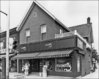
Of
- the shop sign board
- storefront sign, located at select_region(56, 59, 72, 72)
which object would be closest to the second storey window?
the shop sign board

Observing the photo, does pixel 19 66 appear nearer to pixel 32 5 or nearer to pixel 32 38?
pixel 32 38

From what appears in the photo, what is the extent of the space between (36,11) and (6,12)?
9.11 m

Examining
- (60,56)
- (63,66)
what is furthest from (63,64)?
(60,56)

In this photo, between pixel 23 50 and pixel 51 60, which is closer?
pixel 51 60

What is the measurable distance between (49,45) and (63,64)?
9.46ft

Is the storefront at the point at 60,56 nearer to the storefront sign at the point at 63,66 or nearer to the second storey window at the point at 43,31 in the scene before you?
the storefront sign at the point at 63,66

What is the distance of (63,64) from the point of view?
1462cm

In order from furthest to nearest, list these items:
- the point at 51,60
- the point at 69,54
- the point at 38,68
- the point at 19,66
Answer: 1. the point at 19,66
2. the point at 38,68
3. the point at 51,60
4. the point at 69,54

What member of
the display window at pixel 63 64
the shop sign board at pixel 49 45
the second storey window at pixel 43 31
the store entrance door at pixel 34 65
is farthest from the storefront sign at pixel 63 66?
the second storey window at pixel 43 31

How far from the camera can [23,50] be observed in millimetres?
19156

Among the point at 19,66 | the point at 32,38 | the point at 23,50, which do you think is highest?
the point at 32,38

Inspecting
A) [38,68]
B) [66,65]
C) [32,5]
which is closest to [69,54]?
[66,65]

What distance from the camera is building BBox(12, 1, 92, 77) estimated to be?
1411 centimetres

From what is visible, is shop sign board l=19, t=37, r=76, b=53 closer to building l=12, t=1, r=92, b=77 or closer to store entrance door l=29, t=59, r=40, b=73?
building l=12, t=1, r=92, b=77
